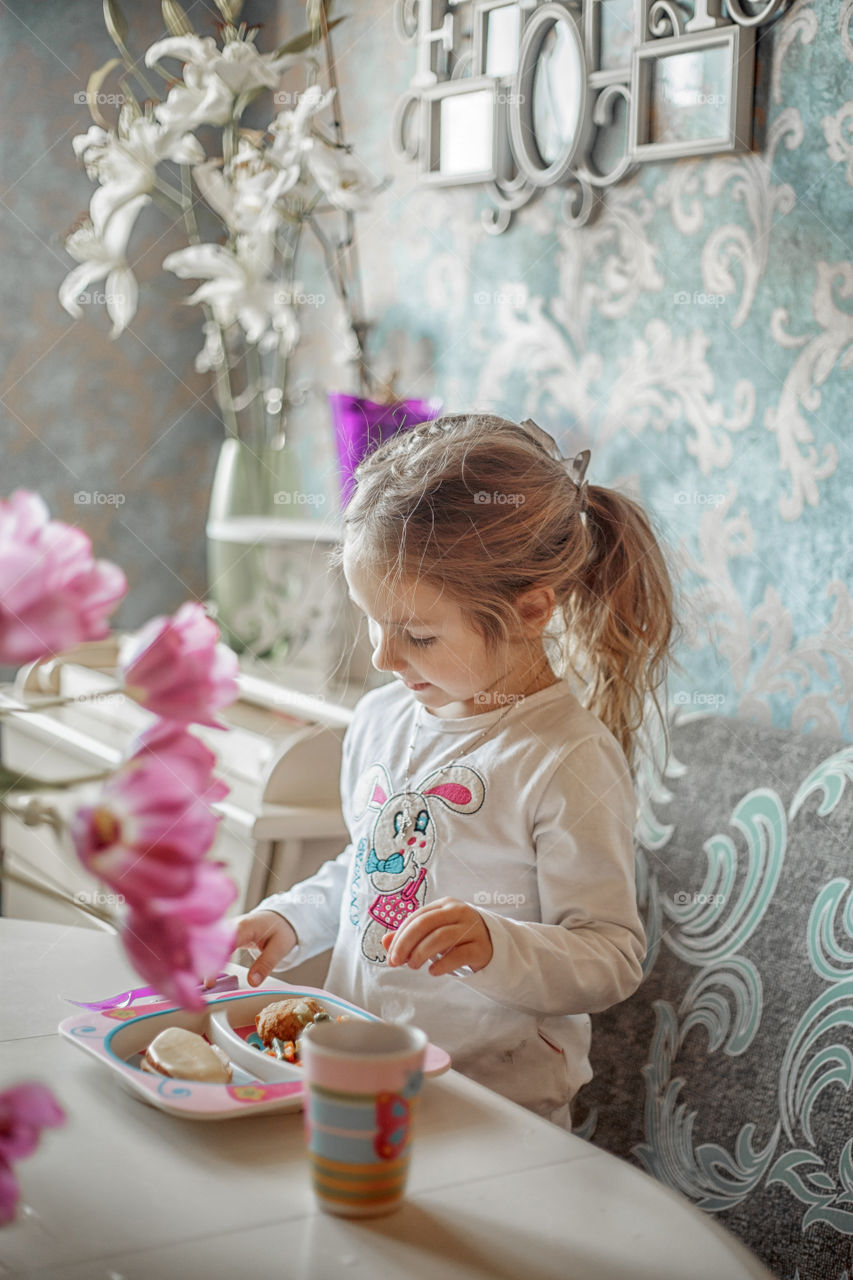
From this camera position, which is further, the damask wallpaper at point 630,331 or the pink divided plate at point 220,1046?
the damask wallpaper at point 630,331

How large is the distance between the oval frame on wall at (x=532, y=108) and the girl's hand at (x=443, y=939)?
3.84ft

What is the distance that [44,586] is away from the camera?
0.54m

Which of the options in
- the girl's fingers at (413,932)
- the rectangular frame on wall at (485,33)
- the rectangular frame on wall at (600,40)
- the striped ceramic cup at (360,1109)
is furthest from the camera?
the rectangular frame on wall at (485,33)

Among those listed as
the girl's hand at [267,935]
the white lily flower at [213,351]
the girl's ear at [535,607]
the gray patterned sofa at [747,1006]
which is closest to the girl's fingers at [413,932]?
the girl's hand at [267,935]

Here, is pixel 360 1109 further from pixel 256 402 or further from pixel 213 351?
pixel 256 402

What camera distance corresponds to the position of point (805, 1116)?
1.29m

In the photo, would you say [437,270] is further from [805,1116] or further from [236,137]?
[805,1116]

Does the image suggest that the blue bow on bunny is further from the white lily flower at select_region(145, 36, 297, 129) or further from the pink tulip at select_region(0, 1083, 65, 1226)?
the white lily flower at select_region(145, 36, 297, 129)

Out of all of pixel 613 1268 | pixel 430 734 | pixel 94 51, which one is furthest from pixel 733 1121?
pixel 94 51

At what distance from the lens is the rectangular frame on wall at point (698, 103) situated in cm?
157

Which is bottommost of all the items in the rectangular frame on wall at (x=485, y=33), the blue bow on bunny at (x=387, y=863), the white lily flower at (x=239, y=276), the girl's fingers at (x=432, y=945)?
the blue bow on bunny at (x=387, y=863)

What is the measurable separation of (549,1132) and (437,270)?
1.65m

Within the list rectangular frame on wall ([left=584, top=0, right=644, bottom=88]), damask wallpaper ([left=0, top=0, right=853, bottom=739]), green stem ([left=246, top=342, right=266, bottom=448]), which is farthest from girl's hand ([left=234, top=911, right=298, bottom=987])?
green stem ([left=246, top=342, right=266, bottom=448])

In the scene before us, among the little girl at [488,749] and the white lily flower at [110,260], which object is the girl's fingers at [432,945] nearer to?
the little girl at [488,749]
